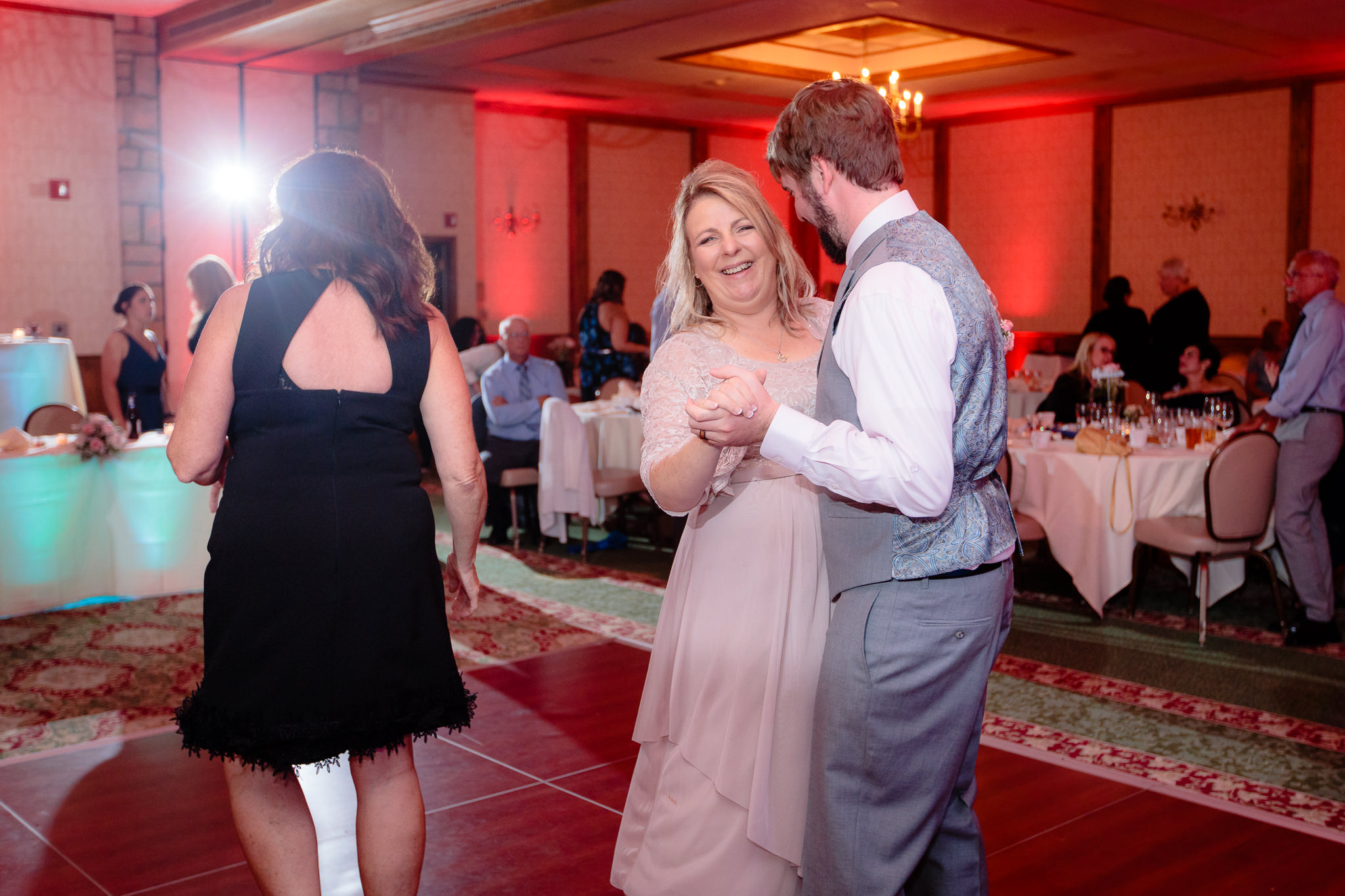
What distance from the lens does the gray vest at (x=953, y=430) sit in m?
1.64

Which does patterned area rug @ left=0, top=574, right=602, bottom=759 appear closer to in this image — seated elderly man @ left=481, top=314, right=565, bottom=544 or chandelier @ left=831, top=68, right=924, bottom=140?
seated elderly man @ left=481, top=314, right=565, bottom=544

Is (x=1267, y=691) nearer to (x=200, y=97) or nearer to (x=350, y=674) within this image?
(x=350, y=674)

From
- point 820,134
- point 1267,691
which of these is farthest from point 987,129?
point 820,134

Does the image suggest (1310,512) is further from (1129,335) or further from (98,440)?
(98,440)

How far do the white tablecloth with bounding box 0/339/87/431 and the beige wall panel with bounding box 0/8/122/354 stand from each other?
1784 millimetres

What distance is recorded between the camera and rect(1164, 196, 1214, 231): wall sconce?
461 inches

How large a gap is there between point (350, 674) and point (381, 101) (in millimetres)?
10192

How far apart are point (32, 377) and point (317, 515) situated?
649 centimetres

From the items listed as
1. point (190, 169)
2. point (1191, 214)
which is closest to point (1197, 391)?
point (1191, 214)

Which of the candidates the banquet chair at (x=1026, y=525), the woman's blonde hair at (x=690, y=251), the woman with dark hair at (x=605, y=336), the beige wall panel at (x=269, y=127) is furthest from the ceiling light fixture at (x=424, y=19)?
the woman's blonde hair at (x=690, y=251)

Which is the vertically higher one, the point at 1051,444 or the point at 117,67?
the point at 117,67

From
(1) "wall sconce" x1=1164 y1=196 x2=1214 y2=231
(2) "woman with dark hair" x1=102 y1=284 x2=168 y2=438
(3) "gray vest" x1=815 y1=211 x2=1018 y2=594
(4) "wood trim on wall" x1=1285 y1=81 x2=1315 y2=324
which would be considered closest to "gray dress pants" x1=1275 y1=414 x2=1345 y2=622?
(3) "gray vest" x1=815 y1=211 x2=1018 y2=594

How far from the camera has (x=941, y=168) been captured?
1403 centimetres

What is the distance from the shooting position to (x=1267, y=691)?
14.1ft
